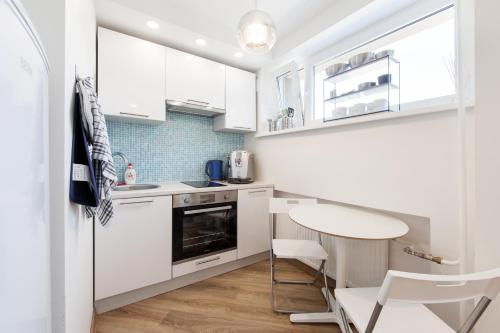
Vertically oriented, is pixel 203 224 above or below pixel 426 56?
below

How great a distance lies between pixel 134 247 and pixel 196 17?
2023mm

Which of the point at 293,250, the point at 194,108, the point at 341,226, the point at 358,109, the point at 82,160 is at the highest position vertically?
the point at 194,108

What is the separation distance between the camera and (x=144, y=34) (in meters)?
1.93

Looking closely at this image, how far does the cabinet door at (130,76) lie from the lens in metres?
1.73

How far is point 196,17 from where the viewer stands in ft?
6.37

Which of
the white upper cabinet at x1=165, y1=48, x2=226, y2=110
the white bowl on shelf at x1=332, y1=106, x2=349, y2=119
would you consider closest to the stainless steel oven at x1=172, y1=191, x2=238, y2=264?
the white upper cabinet at x1=165, y1=48, x2=226, y2=110

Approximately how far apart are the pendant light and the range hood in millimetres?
940

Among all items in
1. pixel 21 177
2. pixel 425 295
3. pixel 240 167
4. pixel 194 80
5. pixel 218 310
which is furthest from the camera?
pixel 240 167

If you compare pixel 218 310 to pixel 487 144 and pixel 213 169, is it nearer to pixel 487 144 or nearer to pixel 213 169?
pixel 213 169

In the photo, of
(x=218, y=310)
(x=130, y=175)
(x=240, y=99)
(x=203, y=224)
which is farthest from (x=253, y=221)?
(x=240, y=99)

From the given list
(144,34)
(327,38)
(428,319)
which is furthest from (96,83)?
(428,319)

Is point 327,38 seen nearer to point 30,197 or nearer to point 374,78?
point 374,78

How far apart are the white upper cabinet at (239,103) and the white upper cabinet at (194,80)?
94mm

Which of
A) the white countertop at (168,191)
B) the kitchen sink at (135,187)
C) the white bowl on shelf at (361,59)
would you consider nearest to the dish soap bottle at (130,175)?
A: the kitchen sink at (135,187)
